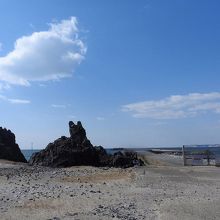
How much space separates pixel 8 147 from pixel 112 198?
33.7 metres

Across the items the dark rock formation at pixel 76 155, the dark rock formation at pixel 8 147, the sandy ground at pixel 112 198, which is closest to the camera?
the sandy ground at pixel 112 198

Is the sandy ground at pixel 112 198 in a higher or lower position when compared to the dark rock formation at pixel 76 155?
lower

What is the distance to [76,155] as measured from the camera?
1591 inches

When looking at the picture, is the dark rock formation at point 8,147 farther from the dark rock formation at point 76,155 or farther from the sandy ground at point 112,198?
the sandy ground at point 112,198

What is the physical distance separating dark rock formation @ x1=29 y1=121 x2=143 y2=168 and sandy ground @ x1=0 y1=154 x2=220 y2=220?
14311 millimetres

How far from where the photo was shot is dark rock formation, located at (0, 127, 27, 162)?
1914 inches

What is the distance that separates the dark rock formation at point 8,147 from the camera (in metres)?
48.6

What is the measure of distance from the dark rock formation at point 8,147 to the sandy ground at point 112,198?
23423 millimetres

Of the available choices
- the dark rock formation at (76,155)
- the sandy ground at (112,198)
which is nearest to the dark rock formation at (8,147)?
the dark rock formation at (76,155)

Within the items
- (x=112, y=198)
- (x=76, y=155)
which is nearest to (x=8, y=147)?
(x=76, y=155)

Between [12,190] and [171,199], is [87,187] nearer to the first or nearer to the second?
[12,190]

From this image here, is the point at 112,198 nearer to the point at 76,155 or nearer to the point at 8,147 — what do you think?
the point at 76,155

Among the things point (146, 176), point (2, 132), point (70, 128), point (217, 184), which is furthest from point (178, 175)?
point (2, 132)

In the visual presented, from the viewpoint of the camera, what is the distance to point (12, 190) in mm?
19859
